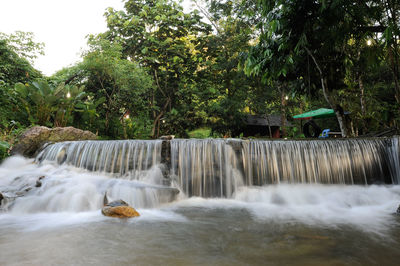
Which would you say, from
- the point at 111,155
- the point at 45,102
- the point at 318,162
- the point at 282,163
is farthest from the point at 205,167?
the point at 45,102

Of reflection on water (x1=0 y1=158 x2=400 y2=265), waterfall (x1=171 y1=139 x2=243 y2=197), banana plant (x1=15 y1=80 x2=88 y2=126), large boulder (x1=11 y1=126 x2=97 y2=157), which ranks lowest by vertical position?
reflection on water (x1=0 y1=158 x2=400 y2=265)

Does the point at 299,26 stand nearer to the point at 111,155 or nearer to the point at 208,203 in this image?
the point at 208,203

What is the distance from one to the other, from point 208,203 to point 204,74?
14.7 metres

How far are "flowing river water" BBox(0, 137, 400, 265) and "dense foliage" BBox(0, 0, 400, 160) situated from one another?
222cm

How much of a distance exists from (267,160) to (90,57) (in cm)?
1132

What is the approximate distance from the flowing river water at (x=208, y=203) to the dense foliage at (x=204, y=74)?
2.22 meters

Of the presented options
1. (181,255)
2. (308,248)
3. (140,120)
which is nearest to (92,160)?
(181,255)

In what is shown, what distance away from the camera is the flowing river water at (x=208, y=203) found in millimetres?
2523

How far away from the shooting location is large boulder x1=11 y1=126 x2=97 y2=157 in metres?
8.01

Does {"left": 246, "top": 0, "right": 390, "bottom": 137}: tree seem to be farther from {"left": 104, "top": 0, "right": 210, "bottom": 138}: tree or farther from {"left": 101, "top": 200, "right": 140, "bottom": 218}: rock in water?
{"left": 104, "top": 0, "right": 210, "bottom": 138}: tree

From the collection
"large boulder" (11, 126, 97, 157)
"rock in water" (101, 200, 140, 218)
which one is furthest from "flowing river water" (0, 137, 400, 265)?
"large boulder" (11, 126, 97, 157)

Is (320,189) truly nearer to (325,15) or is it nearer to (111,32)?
(325,15)

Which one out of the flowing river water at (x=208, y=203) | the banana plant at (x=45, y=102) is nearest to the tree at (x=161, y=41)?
the banana plant at (x=45, y=102)

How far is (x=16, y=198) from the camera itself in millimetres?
4594
